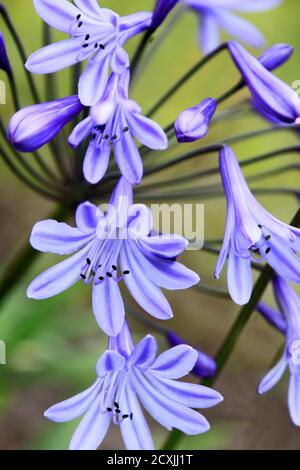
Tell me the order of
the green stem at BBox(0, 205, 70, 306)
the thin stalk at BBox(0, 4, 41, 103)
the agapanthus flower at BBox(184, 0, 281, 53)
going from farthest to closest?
the agapanthus flower at BBox(184, 0, 281, 53), the green stem at BBox(0, 205, 70, 306), the thin stalk at BBox(0, 4, 41, 103)

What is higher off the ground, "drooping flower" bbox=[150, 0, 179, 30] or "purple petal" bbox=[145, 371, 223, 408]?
"drooping flower" bbox=[150, 0, 179, 30]

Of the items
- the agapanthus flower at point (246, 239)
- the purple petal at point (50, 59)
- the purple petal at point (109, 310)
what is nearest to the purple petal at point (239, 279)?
the agapanthus flower at point (246, 239)

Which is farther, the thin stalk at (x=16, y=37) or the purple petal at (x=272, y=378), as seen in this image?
the thin stalk at (x=16, y=37)

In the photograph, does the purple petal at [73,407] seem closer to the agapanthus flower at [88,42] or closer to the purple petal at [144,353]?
the purple petal at [144,353]

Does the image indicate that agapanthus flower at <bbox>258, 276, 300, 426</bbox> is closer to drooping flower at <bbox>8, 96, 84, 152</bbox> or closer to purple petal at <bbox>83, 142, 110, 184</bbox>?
purple petal at <bbox>83, 142, 110, 184</bbox>

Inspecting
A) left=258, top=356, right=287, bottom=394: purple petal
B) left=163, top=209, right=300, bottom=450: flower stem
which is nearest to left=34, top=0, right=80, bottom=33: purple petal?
left=163, top=209, right=300, bottom=450: flower stem
